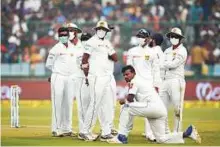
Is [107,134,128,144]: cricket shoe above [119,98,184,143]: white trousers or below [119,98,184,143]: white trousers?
below

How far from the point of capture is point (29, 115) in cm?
2480

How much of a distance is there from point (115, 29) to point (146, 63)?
13540mm

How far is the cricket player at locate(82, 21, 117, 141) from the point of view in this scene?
56.1 feet

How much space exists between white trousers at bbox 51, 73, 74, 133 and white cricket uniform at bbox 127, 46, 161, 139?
1.94 meters

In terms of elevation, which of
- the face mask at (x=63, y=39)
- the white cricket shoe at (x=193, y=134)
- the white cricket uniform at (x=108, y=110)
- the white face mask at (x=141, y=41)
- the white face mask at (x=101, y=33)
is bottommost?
the white cricket shoe at (x=193, y=134)

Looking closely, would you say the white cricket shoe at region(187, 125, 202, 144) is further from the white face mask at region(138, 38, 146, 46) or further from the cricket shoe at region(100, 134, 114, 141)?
the white face mask at region(138, 38, 146, 46)

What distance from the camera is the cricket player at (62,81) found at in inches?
723

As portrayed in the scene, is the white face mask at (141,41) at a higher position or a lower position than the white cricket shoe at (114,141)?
higher

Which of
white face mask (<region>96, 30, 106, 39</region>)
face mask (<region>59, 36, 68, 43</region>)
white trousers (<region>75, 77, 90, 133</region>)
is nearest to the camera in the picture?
white face mask (<region>96, 30, 106, 39</region>)

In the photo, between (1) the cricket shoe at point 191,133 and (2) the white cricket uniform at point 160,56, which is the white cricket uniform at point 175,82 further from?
(1) the cricket shoe at point 191,133

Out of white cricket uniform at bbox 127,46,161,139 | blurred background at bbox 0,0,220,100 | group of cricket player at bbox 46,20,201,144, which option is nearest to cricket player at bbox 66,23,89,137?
group of cricket player at bbox 46,20,201,144

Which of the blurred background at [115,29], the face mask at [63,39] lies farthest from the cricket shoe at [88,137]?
the blurred background at [115,29]

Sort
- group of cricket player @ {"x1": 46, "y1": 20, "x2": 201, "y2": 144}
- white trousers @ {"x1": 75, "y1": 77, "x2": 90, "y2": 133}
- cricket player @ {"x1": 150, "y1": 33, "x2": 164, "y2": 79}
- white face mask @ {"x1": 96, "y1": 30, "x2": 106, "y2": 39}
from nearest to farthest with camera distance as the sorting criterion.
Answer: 1. group of cricket player @ {"x1": 46, "y1": 20, "x2": 201, "y2": 144}
2. white face mask @ {"x1": 96, "y1": 30, "x2": 106, "y2": 39}
3. white trousers @ {"x1": 75, "y1": 77, "x2": 90, "y2": 133}
4. cricket player @ {"x1": 150, "y1": 33, "x2": 164, "y2": 79}

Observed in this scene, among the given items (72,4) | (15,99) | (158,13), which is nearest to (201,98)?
(158,13)
